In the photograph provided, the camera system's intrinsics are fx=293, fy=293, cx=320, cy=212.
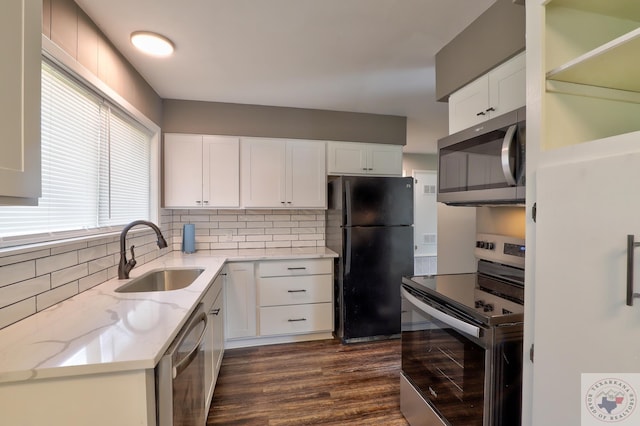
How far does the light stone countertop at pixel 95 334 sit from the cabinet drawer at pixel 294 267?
3.80 feet

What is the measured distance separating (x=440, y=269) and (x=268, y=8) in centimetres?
250

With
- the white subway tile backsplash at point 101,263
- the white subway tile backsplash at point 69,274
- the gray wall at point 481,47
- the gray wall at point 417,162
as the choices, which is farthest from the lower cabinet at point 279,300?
the gray wall at point 417,162

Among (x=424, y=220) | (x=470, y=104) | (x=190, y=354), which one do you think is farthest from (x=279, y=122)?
(x=424, y=220)

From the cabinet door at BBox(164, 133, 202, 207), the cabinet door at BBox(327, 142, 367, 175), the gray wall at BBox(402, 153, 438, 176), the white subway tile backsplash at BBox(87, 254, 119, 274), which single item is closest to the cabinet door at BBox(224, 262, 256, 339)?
the cabinet door at BBox(164, 133, 202, 207)

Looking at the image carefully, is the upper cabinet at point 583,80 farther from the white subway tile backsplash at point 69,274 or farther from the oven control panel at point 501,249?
the white subway tile backsplash at point 69,274

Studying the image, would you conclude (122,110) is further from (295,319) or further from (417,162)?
(417,162)

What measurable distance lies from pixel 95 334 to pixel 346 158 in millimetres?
2653

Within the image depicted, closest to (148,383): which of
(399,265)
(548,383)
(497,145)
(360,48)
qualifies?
(548,383)

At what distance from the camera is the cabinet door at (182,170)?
9.56 ft

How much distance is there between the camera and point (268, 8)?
1601 millimetres

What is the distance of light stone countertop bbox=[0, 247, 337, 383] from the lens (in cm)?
87

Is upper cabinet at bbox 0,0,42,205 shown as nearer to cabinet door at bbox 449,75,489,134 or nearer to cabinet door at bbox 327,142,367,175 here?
cabinet door at bbox 449,75,489,134

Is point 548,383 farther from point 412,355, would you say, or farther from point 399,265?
point 399,265

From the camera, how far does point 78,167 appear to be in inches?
66.7
